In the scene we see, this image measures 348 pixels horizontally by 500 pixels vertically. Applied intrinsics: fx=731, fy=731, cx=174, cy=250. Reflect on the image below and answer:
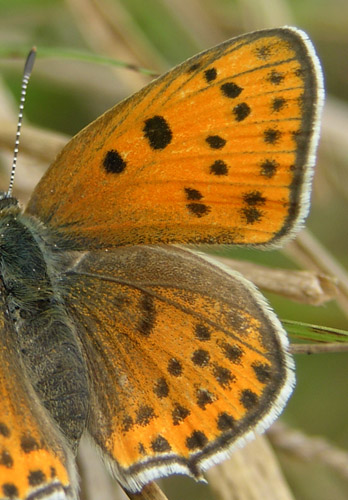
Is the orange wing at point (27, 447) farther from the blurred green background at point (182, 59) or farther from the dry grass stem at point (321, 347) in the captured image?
the blurred green background at point (182, 59)

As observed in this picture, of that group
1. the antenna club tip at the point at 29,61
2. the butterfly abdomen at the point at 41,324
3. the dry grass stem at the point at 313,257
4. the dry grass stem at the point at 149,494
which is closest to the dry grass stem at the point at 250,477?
the dry grass stem at the point at 149,494

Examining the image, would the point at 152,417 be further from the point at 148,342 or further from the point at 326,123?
the point at 326,123

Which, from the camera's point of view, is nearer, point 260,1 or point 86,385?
point 86,385

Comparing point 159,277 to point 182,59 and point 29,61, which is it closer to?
point 29,61

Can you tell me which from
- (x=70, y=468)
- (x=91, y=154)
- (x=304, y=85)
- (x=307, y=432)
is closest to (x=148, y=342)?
→ (x=70, y=468)

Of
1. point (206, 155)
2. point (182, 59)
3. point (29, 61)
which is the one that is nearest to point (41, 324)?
point (206, 155)

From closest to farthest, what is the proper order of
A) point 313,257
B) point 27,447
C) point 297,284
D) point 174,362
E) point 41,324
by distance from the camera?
point 27,447, point 174,362, point 41,324, point 297,284, point 313,257

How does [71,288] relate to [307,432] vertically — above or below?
above
